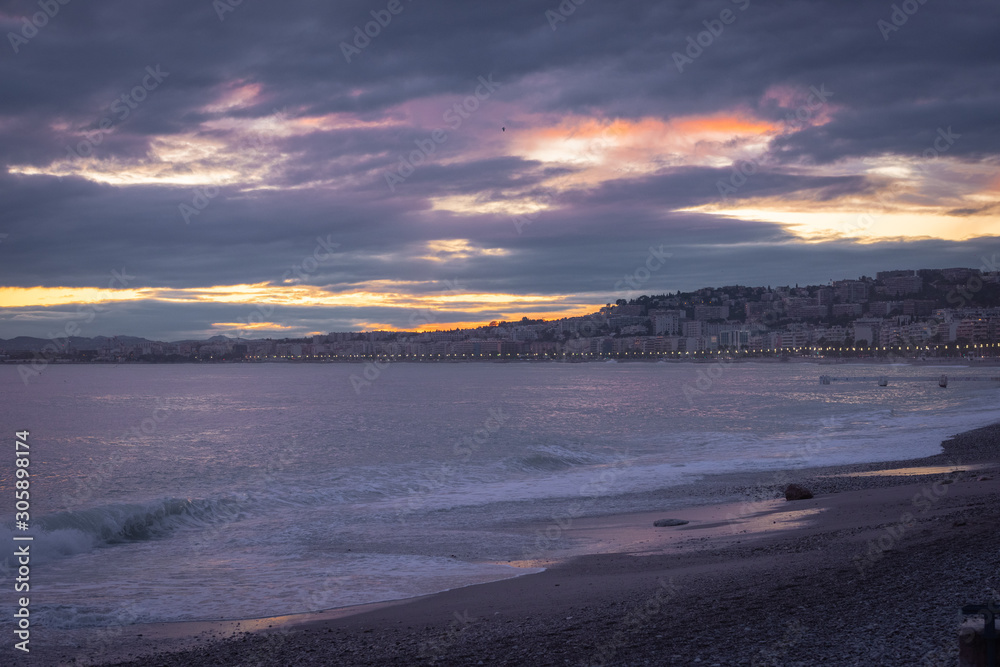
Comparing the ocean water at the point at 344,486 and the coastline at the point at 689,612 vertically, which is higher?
the coastline at the point at 689,612

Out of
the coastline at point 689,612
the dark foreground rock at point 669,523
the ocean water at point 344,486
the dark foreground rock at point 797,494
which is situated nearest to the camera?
the coastline at point 689,612

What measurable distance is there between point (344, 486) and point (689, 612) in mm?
17532

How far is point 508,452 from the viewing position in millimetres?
31891

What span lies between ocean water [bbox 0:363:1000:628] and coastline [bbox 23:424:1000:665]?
3.71 ft

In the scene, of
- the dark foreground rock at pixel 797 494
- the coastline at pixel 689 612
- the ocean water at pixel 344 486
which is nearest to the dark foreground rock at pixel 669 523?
the coastline at pixel 689 612

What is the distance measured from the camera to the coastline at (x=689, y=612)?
6.43m

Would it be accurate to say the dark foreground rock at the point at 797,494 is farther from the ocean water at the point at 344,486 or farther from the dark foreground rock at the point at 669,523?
the dark foreground rock at the point at 669,523

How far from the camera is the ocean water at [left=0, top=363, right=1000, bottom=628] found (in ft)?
38.4

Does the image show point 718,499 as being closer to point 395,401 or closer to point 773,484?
point 773,484

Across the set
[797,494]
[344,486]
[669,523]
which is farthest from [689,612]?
[344,486]

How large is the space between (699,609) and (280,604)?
5791 mm

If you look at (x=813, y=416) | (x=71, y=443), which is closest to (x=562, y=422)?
(x=813, y=416)

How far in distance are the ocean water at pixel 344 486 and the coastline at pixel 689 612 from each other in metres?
1.13

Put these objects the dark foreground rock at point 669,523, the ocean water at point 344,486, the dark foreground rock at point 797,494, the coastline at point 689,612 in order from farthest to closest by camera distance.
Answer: the dark foreground rock at point 797,494
the dark foreground rock at point 669,523
the ocean water at point 344,486
the coastline at point 689,612
